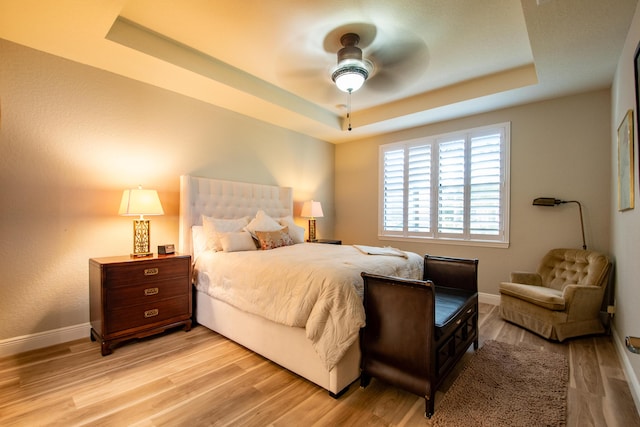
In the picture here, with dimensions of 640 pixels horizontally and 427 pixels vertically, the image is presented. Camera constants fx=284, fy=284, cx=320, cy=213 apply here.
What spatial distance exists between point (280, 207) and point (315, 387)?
291 cm

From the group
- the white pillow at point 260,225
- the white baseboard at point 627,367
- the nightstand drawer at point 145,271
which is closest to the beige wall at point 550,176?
the white baseboard at point 627,367

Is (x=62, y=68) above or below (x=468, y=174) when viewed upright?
above

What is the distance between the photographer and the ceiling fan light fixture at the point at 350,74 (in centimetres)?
261

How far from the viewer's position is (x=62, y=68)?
264cm

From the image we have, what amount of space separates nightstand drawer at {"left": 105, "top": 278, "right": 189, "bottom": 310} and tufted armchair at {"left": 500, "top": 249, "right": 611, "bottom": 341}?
3.54m

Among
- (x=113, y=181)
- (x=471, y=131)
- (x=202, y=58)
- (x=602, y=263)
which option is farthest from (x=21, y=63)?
(x=602, y=263)

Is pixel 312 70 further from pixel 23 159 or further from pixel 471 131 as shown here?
pixel 23 159

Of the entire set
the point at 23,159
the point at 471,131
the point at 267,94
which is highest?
the point at 267,94

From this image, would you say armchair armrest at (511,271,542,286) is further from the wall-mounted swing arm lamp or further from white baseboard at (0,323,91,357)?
white baseboard at (0,323,91,357)

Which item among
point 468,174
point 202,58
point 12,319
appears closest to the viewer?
point 12,319

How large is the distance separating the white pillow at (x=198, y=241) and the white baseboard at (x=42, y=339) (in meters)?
1.18

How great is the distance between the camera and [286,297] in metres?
2.14

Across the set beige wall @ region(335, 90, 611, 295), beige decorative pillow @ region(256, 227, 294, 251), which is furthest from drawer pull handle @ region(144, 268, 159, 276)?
beige wall @ region(335, 90, 611, 295)

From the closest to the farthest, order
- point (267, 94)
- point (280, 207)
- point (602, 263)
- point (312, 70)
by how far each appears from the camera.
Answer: point (602, 263)
point (312, 70)
point (267, 94)
point (280, 207)
